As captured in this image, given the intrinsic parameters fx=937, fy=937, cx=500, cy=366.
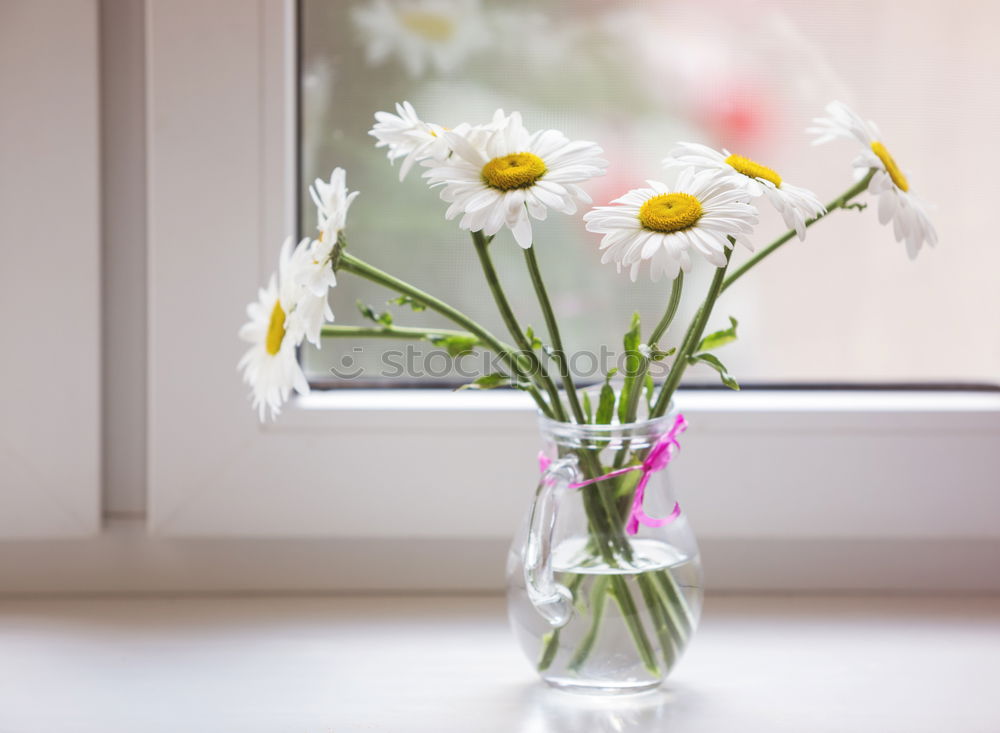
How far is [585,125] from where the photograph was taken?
74cm

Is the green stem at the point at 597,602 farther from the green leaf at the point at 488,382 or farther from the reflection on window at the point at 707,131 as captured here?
the reflection on window at the point at 707,131

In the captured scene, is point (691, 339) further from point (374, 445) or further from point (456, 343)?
point (374, 445)

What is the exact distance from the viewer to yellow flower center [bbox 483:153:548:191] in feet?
1.57

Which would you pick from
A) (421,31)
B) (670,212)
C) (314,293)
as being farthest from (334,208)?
(421,31)

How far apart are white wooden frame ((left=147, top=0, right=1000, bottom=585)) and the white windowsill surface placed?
6 cm

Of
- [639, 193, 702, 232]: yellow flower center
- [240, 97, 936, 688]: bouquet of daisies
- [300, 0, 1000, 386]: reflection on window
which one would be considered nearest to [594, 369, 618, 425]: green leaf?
[240, 97, 936, 688]: bouquet of daisies

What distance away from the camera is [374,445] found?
2.31ft

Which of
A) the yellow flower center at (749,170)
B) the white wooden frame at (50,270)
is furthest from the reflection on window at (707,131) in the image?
the yellow flower center at (749,170)

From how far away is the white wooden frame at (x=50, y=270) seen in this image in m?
0.67

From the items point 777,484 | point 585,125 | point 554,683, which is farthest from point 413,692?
point 585,125

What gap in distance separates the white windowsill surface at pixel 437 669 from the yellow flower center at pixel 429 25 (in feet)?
1.43

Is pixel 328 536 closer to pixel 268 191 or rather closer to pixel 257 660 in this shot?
pixel 257 660

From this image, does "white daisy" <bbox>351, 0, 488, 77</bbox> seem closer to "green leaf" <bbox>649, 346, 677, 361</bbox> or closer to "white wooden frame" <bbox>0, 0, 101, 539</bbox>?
"white wooden frame" <bbox>0, 0, 101, 539</bbox>

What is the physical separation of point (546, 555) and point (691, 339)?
0.14 meters
